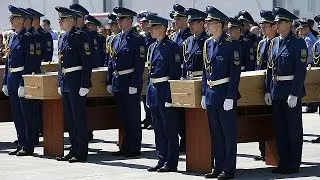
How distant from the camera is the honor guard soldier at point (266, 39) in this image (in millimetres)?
12688

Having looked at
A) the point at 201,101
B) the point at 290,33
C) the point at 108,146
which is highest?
the point at 290,33

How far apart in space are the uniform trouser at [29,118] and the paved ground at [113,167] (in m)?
0.20

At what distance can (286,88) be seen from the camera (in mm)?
11797

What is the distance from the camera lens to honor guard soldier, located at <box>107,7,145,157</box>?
1366 cm

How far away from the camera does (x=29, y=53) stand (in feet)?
46.2

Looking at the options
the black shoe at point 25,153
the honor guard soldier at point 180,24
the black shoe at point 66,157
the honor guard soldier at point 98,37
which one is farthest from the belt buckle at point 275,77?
the honor guard soldier at point 98,37

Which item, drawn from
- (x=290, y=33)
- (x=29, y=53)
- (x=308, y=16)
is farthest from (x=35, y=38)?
(x=308, y=16)

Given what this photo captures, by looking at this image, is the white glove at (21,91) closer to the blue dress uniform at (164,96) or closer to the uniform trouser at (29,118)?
the uniform trouser at (29,118)

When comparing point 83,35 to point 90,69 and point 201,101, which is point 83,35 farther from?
point 201,101

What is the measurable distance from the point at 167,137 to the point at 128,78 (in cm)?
157

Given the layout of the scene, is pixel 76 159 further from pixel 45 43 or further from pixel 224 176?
pixel 224 176

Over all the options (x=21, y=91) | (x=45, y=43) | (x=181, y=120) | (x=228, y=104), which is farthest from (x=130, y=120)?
(x=228, y=104)

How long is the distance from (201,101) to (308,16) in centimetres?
1595

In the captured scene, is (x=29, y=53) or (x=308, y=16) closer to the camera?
(x=29, y=53)
